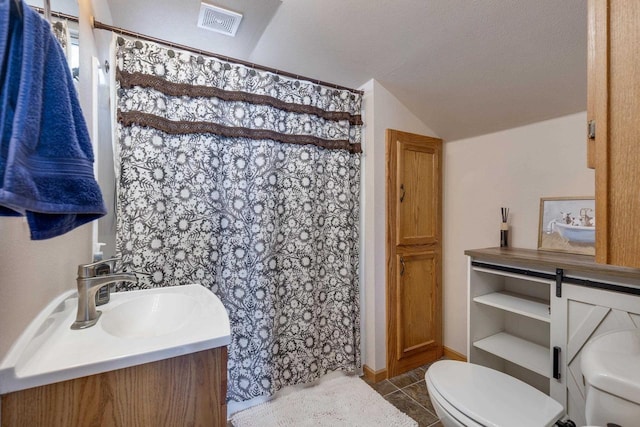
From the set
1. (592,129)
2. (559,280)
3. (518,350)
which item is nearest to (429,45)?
(592,129)

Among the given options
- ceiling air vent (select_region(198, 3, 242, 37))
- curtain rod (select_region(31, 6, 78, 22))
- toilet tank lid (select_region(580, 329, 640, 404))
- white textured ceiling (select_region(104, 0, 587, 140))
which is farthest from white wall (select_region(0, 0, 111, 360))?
toilet tank lid (select_region(580, 329, 640, 404))

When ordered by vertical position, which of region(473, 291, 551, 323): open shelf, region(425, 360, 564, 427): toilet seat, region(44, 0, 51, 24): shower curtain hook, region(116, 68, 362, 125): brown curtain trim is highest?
region(116, 68, 362, 125): brown curtain trim

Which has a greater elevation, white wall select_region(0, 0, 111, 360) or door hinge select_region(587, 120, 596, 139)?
door hinge select_region(587, 120, 596, 139)

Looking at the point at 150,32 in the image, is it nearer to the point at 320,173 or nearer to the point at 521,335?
the point at 320,173

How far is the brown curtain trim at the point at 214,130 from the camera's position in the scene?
4.56ft

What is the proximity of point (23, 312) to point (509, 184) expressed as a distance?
102 inches

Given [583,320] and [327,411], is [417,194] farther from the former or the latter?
[327,411]

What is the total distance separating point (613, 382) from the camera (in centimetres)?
69

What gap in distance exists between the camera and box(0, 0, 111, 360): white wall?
2.00 ft

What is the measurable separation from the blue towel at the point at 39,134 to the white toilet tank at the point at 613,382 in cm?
129

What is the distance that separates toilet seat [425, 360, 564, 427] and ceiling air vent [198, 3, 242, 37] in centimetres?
225

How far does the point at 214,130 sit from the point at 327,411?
1.83m

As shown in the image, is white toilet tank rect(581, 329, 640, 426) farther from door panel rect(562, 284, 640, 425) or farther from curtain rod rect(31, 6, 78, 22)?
curtain rod rect(31, 6, 78, 22)

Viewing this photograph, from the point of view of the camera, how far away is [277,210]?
1779 mm
